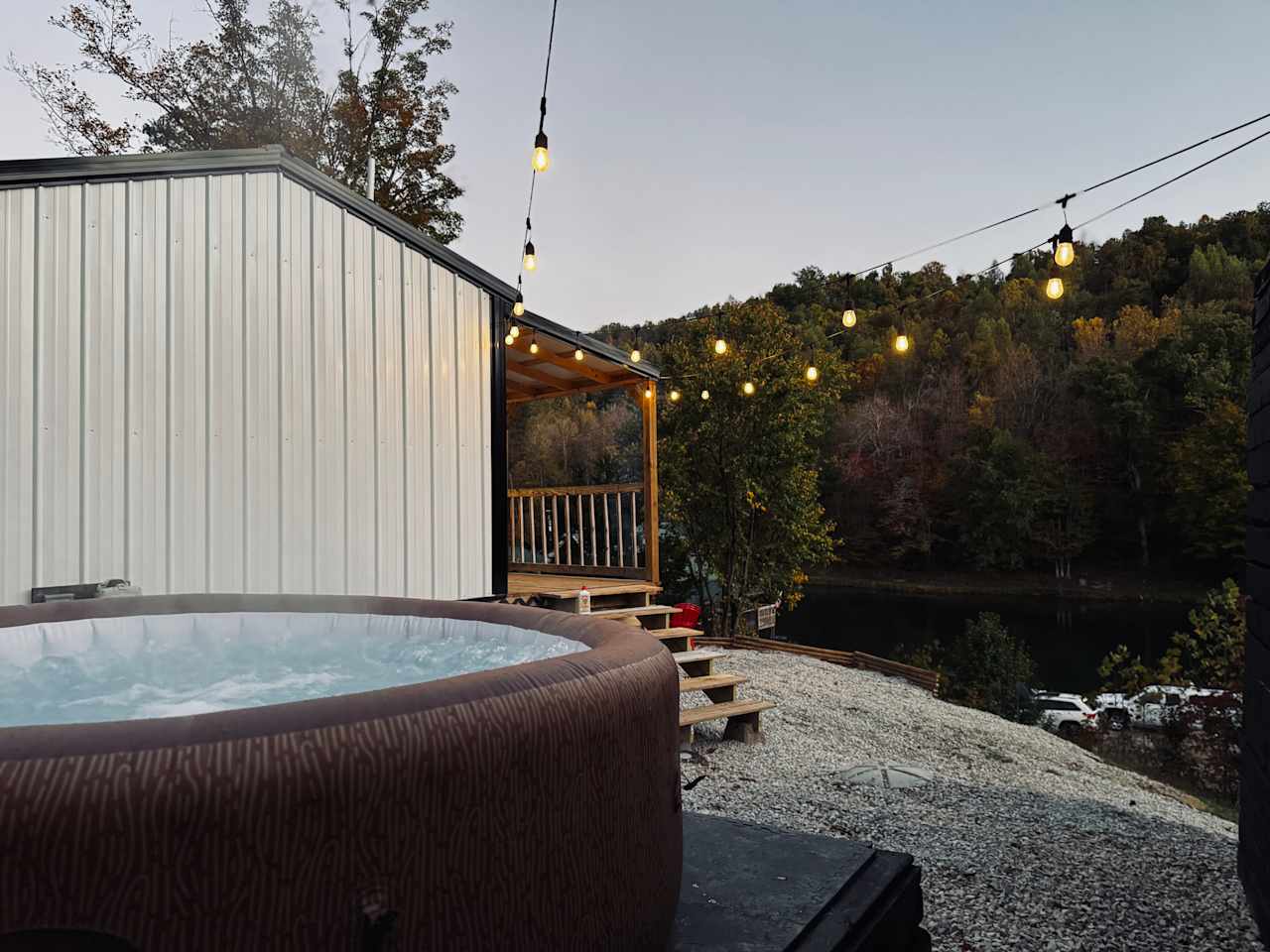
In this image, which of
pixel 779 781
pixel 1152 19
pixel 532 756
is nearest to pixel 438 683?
pixel 532 756

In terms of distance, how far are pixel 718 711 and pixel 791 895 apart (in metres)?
2.93

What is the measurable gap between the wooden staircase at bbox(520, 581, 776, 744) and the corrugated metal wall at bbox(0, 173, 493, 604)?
3.68 feet

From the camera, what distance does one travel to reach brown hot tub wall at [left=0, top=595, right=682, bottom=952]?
0.81m

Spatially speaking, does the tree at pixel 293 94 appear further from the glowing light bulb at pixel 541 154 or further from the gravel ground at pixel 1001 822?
the gravel ground at pixel 1001 822

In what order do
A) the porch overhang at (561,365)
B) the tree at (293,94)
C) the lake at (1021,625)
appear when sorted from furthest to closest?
the lake at (1021,625) → the tree at (293,94) → the porch overhang at (561,365)

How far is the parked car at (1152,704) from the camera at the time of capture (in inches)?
278

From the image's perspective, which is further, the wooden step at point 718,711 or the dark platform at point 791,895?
the wooden step at point 718,711

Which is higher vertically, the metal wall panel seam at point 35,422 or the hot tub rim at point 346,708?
the metal wall panel seam at point 35,422

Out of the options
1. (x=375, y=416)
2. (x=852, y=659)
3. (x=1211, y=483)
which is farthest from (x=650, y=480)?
(x=1211, y=483)

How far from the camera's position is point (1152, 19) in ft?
29.6

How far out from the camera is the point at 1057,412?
21.3m

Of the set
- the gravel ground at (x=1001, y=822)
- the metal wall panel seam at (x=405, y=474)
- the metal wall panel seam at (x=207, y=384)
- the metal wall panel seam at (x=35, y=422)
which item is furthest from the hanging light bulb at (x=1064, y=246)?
the metal wall panel seam at (x=35, y=422)

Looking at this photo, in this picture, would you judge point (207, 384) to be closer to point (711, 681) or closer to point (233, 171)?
point (233, 171)

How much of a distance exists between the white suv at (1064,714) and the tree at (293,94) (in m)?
11.8
